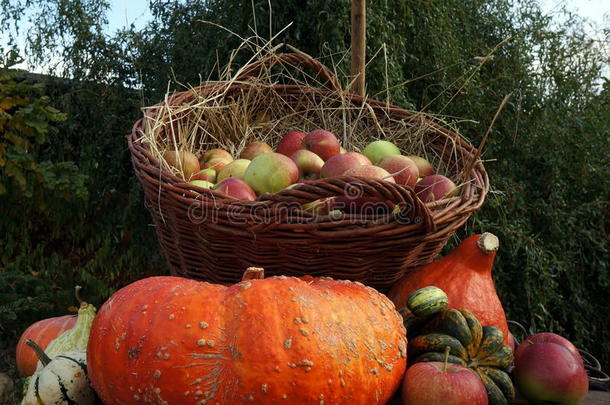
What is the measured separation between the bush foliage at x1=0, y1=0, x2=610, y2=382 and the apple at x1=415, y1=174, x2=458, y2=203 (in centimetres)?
119

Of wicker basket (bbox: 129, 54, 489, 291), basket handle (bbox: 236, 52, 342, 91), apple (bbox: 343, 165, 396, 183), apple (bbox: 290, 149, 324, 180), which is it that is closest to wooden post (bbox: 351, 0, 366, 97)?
basket handle (bbox: 236, 52, 342, 91)

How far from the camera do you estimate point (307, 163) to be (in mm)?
2090

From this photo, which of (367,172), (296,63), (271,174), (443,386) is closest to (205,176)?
(271,174)

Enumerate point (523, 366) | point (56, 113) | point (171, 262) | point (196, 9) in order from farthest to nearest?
point (196, 9), point (56, 113), point (171, 262), point (523, 366)

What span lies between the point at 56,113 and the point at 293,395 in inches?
102

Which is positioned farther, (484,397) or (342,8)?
(342,8)

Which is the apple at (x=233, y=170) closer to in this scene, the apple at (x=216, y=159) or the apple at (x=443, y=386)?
the apple at (x=216, y=159)

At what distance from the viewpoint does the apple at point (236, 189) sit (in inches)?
70.6

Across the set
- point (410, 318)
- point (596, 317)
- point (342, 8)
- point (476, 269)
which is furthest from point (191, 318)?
point (596, 317)

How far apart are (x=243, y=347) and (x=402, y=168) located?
3.16 ft

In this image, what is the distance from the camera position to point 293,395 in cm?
121

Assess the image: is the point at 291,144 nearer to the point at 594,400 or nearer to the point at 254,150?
the point at 254,150

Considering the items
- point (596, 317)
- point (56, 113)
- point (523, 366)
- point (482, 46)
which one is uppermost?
point (482, 46)

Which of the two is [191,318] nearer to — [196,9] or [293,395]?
[293,395]
